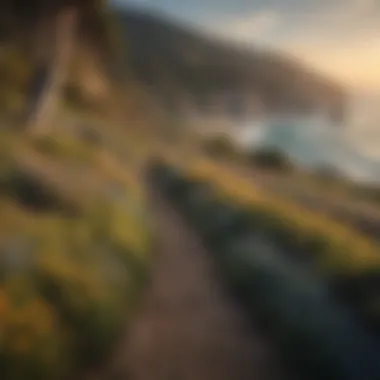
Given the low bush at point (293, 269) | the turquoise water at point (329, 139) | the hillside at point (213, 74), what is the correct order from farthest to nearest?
the hillside at point (213, 74) < the turquoise water at point (329, 139) < the low bush at point (293, 269)

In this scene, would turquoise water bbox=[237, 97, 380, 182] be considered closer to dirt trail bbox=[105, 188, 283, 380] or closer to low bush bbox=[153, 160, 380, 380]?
low bush bbox=[153, 160, 380, 380]

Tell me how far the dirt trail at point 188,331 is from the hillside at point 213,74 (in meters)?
0.64

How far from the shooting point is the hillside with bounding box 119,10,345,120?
8.59ft

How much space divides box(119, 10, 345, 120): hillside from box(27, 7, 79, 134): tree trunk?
0.24 m

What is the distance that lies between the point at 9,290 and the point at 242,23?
59.0 inches

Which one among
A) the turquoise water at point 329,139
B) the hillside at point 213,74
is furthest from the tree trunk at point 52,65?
the turquoise water at point 329,139

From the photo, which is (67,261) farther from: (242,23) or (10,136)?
(242,23)

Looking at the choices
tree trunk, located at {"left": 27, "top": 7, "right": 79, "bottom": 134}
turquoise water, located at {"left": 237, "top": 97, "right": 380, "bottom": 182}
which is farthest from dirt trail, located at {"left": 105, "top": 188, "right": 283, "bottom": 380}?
tree trunk, located at {"left": 27, "top": 7, "right": 79, "bottom": 134}

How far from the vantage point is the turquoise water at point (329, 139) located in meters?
2.49

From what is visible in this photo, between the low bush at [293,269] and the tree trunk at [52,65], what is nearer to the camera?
the low bush at [293,269]

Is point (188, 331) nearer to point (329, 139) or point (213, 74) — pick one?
point (329, 139)

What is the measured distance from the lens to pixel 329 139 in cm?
259

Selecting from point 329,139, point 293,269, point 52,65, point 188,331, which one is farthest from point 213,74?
point 188,331

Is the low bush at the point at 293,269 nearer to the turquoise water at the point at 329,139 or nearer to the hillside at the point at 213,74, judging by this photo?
the turquoise water at the point at 329,139
